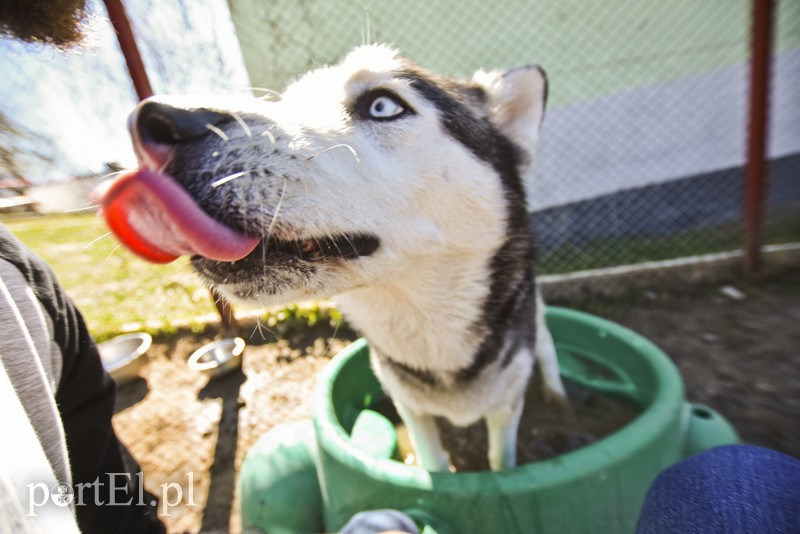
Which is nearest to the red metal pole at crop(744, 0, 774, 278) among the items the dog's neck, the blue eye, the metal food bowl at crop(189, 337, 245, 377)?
the dog's neck

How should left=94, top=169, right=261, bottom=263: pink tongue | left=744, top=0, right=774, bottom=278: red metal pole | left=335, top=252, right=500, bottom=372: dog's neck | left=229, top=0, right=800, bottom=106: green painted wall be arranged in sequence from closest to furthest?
left=94, top=169, right=261, bottom=263: pink tongue → left=335, top=252, right=500, bottom=372: dog's neck → left=744, top=0, right=774, bottom=278: red metal pole → left=229, top=0, right=800, bottom=106: green painted wall

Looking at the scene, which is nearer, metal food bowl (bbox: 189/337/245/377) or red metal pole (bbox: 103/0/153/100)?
red metal pole (bbox: 103/0/153/100)

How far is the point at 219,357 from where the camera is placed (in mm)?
3324

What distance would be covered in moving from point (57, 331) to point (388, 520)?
1182 mm

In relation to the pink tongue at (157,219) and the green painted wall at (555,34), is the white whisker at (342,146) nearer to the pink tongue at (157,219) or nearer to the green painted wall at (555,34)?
the pink tongue at (157,219)

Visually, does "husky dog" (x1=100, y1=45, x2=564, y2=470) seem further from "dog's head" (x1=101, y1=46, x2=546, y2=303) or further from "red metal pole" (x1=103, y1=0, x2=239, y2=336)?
"red metal pole" (x1=103, y1=0, x2=239, y2=336)

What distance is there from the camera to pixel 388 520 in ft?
4.41

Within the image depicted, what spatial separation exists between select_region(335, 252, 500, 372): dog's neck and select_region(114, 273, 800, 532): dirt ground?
141 centimetres

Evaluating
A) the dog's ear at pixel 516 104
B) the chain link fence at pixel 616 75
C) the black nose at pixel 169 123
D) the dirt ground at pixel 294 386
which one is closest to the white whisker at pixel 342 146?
the black nose at pixel 169 123

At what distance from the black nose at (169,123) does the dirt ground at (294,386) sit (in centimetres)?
211

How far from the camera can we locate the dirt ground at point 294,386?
2.34m

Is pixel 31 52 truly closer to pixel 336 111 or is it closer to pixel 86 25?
pixel 86 25

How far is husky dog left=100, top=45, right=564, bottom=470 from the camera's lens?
2.91 feet

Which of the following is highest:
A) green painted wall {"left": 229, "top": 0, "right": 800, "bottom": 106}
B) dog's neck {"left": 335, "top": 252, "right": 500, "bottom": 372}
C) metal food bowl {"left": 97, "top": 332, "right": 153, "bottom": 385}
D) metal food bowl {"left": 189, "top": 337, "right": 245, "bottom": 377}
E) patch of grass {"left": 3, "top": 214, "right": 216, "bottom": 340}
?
green painted wall {"left": 229, "top": 0, "right": 800, "bottom": 106}
